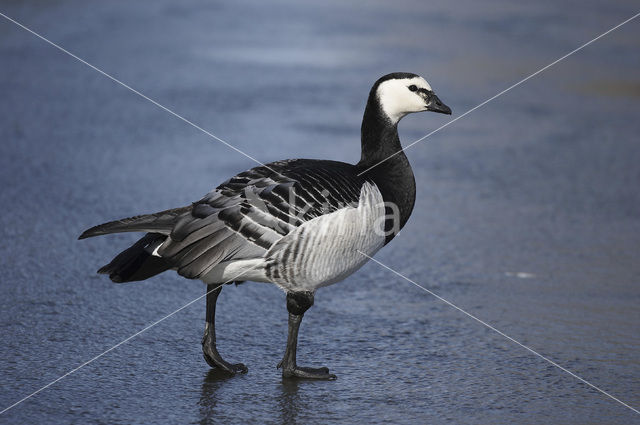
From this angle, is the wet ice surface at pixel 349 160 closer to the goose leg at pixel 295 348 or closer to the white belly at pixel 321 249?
the goose leg at pixel 295 348

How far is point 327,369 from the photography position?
4551mm

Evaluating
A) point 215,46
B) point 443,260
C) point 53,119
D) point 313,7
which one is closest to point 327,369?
point 443,260

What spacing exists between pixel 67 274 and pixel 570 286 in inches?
118

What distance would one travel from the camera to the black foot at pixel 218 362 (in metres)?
4.52

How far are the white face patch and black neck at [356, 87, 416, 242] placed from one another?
0.04m

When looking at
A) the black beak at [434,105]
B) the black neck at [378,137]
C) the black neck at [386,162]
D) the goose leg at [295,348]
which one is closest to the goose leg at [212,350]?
the goose leg at [295,348]

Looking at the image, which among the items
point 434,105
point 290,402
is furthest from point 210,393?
point 434,105

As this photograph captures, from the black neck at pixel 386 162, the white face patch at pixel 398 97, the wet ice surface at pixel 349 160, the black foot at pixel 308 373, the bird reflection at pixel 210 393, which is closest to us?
the bird reflection at pixel 210 393

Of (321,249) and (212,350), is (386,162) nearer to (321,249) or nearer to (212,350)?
(321,249)

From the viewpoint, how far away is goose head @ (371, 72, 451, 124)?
5156 millimetres

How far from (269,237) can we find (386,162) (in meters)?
0.92

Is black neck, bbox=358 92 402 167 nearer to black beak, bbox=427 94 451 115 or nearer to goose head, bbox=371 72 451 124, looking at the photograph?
goose head, bbox=371 72 451 124

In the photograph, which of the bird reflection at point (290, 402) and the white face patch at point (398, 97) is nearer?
the bird reflection at point (290, 402)

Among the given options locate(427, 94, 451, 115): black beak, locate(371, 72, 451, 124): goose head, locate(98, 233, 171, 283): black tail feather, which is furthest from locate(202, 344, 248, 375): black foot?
locate(427, 94, 451, 115): black beak
